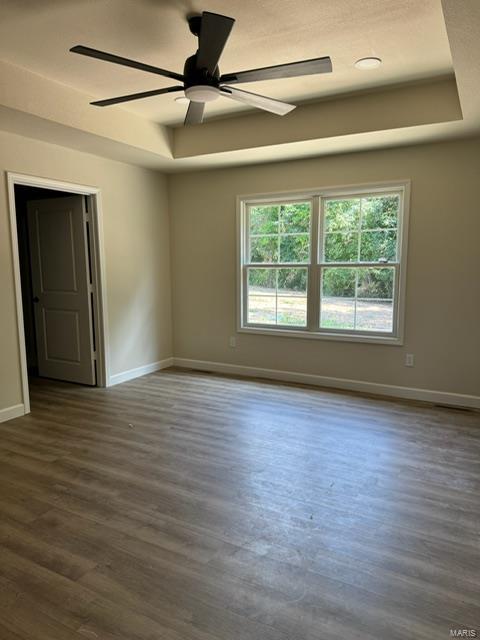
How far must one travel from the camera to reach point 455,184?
3863mm

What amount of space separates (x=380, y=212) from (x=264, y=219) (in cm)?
134

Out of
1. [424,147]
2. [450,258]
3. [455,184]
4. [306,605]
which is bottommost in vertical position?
[306,605]

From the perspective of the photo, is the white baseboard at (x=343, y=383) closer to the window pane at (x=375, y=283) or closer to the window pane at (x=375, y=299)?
the window pane at (x=375, y=299)

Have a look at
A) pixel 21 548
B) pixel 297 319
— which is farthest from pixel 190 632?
pixel 297 319

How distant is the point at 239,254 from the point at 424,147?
224 cm

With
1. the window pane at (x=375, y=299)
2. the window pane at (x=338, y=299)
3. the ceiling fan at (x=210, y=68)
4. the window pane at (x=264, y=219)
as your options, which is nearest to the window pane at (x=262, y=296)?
the window pane at (x=264, y=219)

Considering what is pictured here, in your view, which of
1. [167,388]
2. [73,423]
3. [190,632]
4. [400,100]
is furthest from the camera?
[167,388]

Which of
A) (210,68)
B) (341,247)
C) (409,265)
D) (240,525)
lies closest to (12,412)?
(240,525)

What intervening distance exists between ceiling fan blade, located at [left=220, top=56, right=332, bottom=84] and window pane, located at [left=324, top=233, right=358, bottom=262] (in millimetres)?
2390

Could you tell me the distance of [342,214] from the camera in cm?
446

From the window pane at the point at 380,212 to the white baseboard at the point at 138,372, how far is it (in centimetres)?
307

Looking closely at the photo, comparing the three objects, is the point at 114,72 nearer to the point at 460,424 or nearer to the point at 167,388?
the point at 167,388

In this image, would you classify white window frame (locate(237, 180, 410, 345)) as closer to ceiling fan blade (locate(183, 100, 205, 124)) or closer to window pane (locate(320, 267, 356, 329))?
window pane (locate(320, 267, 356, 329))

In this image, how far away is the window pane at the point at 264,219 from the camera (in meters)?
4.88
